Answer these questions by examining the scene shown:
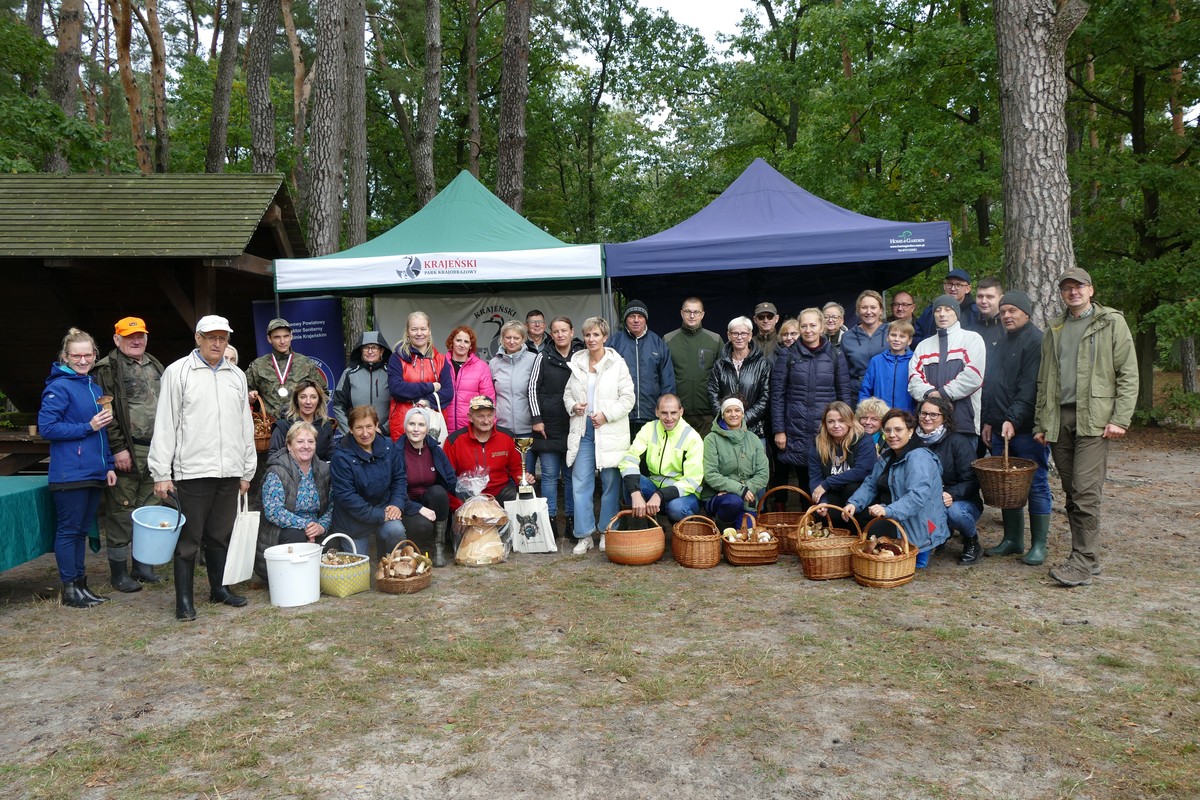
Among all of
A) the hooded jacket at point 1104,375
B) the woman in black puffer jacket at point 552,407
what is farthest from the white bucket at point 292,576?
the hooded jacket at point 1104,375

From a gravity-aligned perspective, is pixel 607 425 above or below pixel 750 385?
below

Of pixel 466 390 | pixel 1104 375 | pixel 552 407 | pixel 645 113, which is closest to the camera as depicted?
pixel 1104 375

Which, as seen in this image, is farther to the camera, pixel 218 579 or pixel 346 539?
pixel 346 539

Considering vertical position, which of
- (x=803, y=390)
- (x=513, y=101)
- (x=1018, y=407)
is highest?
(x=513, y=101)

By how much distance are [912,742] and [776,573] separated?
226 cm

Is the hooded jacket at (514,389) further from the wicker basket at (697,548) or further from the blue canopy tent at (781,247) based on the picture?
the wicker basket at (697,548)

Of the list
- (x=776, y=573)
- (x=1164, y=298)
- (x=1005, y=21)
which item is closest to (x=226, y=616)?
(x=776, y=573)

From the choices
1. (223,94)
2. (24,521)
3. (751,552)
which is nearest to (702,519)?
(751,552)

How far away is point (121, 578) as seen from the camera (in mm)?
5105

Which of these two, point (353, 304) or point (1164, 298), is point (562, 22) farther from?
point (1164, 298)

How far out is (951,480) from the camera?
5191mm

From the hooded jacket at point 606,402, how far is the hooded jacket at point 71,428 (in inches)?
116

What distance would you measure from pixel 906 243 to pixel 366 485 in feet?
14.8

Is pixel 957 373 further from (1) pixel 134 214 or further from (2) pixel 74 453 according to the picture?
(1) pixel 134 214
